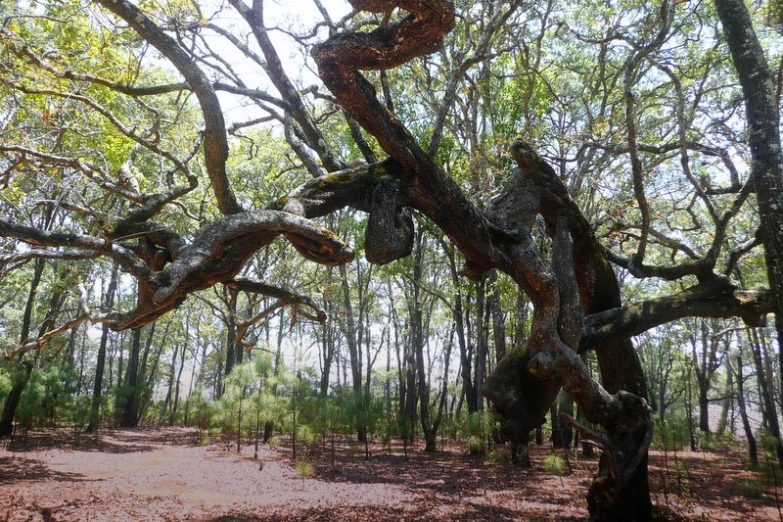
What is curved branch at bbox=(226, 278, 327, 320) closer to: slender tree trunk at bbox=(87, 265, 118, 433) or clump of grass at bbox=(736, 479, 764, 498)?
slender tree trunk at bbox=(87, 265, 118, 433)

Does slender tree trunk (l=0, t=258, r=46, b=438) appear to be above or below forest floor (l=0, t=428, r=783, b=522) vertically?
above

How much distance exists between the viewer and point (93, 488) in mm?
7406

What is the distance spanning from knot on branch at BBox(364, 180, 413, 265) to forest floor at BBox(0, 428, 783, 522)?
3.74 meters

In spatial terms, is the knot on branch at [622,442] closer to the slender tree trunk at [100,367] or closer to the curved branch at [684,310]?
the curved branch at [684,310]

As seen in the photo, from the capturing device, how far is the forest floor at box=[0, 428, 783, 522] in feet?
20.1

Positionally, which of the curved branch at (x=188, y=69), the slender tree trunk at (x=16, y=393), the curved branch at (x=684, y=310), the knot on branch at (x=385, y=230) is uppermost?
the curved branch at (x=188, y=69)

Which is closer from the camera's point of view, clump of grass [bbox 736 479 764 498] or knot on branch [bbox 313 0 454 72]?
knot on branch [bbox 313 0 454 72]

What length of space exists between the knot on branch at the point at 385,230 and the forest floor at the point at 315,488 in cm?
374

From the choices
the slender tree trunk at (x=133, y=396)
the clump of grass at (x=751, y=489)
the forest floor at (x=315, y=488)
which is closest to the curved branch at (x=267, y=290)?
the forest floor at (x=315, y=488)

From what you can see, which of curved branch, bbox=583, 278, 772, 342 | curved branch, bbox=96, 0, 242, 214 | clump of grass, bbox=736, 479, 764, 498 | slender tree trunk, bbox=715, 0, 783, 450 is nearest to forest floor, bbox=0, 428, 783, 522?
clump of grass, bbox=736, 479, 764, 498

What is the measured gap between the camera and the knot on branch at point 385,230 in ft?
13.9

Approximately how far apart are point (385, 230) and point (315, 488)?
245 inches

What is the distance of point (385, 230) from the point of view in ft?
14.0

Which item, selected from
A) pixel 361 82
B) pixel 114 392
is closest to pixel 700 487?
pixel 361 82
